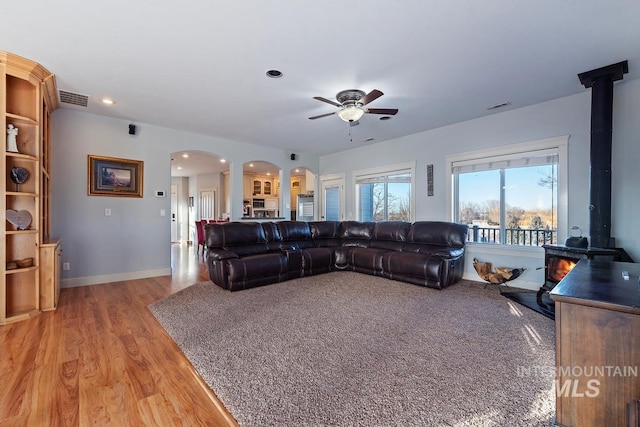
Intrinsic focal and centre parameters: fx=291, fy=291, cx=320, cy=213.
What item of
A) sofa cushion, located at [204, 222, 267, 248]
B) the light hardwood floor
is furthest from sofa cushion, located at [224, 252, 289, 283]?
the light hardwood floor

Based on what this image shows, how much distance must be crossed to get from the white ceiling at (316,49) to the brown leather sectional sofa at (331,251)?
199cm

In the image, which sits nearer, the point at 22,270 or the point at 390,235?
the point at 22,270

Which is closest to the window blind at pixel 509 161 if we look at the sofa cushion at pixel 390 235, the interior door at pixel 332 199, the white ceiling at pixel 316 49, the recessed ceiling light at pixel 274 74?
the white ceiling at pixel 316 49

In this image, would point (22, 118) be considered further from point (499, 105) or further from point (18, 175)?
point (499, 105)

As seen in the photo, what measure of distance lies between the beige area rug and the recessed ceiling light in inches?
→ 103

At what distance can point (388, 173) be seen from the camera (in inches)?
249

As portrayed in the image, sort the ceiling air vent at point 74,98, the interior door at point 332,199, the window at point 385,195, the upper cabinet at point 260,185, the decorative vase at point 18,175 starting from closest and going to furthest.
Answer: the decorative vase at point 18,175 < the ceiling air vent at point 74,98 < the window at point 385,195 < the interior door at point 332,199 < the upper cabinet at point 260,185

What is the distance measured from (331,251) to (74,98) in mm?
4437

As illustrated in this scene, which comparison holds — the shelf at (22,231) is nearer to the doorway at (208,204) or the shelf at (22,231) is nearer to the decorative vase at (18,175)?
the decorative vase at (18,175)

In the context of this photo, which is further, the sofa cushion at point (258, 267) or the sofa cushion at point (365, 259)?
the sofa cushion at point (365, 259)

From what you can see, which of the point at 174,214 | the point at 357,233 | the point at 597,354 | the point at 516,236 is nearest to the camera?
the point at 597,354

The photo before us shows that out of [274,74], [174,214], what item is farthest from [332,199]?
[174,214]

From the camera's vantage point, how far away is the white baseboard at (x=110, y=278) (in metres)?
4.36

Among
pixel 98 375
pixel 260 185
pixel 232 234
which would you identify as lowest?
pixel 98 375
